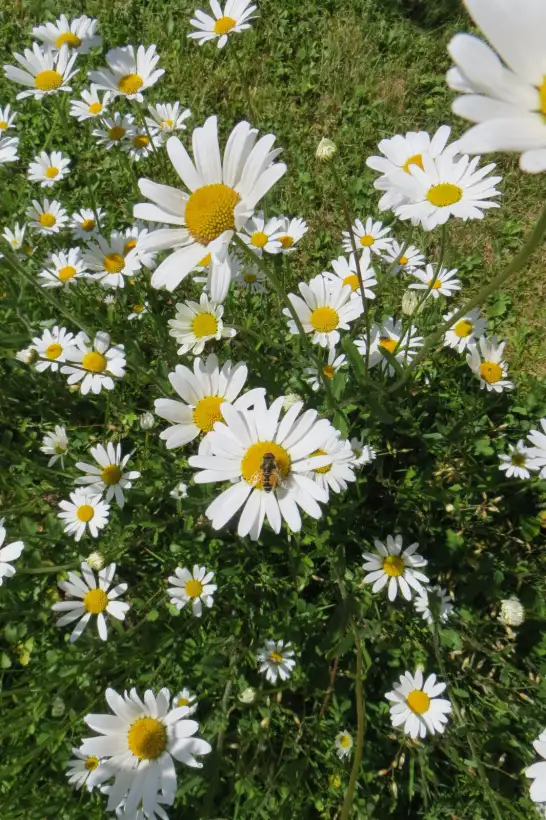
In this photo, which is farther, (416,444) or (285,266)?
(285,266)

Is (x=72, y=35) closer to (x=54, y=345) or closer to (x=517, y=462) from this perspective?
(x=54, y=345)

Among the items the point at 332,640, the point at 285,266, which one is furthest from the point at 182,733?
the point at 285,266

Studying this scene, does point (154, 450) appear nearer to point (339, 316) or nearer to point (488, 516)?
point (339, 316)

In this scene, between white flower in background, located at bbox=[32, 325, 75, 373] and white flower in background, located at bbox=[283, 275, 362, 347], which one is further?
white flower in background, located at bbox=[32, 325, 75, 373]

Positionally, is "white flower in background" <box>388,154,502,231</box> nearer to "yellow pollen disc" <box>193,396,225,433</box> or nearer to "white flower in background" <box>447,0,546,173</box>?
"white flower in background" <box>447,0,546,173</box>

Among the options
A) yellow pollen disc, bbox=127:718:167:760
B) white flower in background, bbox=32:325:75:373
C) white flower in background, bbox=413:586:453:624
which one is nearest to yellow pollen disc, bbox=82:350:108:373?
white flower in background, bbox=32:325:75:373

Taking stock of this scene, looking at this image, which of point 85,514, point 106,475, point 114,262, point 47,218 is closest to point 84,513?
point 85,514
